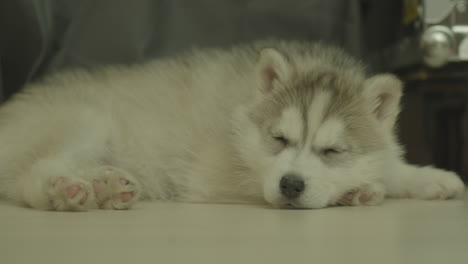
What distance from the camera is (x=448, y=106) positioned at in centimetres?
382

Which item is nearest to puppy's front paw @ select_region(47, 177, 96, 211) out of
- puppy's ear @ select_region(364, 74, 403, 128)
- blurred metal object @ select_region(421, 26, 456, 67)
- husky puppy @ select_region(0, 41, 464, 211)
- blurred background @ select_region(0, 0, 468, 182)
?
husky puppy @ select_region(0, 41, 464, 211)

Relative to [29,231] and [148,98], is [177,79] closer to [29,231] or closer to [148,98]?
[148,98]

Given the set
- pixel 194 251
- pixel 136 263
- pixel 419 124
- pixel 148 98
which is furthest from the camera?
pixel 419 124

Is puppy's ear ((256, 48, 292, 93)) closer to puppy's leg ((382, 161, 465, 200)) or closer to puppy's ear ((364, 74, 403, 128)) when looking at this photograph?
puppy's ear ((364, 74, 403, 128))

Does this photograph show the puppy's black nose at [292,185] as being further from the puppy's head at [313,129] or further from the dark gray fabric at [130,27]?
the dark gray fabric at [130,27]

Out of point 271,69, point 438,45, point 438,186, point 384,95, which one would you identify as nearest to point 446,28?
point 438,45

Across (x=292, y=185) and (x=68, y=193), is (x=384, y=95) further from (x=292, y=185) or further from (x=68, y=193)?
(x=68, y=193)

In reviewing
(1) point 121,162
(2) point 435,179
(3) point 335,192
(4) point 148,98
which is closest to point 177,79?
(4) point 148,98

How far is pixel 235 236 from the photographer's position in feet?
5.17

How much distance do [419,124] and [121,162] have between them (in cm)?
204

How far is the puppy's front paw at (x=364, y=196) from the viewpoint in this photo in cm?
242

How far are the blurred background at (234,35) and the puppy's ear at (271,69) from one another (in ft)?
3.97

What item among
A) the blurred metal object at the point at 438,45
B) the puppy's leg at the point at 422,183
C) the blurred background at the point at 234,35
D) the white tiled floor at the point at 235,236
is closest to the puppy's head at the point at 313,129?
the white tiled floor at the point at 235,236

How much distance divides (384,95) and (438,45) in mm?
1085
